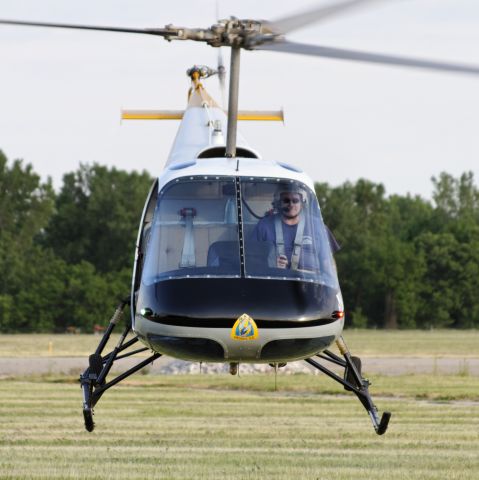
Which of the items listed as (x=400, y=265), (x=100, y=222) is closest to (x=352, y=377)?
(x=400, y=265)

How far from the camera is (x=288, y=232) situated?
10.2 metres

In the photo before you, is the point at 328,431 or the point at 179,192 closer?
the point at 179,192

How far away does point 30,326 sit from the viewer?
8831 centimetres

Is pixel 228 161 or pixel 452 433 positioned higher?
pixel 228 161

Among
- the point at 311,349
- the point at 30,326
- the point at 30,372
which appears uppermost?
the point at 311,349

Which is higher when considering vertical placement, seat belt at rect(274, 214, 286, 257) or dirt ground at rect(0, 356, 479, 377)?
seat belt at rect(274, 214, 286, 257)

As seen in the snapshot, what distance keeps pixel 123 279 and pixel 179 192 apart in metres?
79.5

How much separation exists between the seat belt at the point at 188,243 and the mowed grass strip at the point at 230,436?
594 cm

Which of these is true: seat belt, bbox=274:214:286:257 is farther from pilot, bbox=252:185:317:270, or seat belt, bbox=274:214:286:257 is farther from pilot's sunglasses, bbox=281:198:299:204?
pilot's sunglasses, bbox=281:198:299:204

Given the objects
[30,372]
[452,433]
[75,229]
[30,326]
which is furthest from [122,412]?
[75,229]

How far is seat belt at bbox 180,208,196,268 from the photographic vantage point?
10031 mm

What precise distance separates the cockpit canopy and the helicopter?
0.04ft

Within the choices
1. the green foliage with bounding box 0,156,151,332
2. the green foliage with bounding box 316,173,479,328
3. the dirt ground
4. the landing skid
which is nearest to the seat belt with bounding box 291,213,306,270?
the landing skid

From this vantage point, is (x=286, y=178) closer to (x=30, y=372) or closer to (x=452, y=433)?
(x=452, y=433)
